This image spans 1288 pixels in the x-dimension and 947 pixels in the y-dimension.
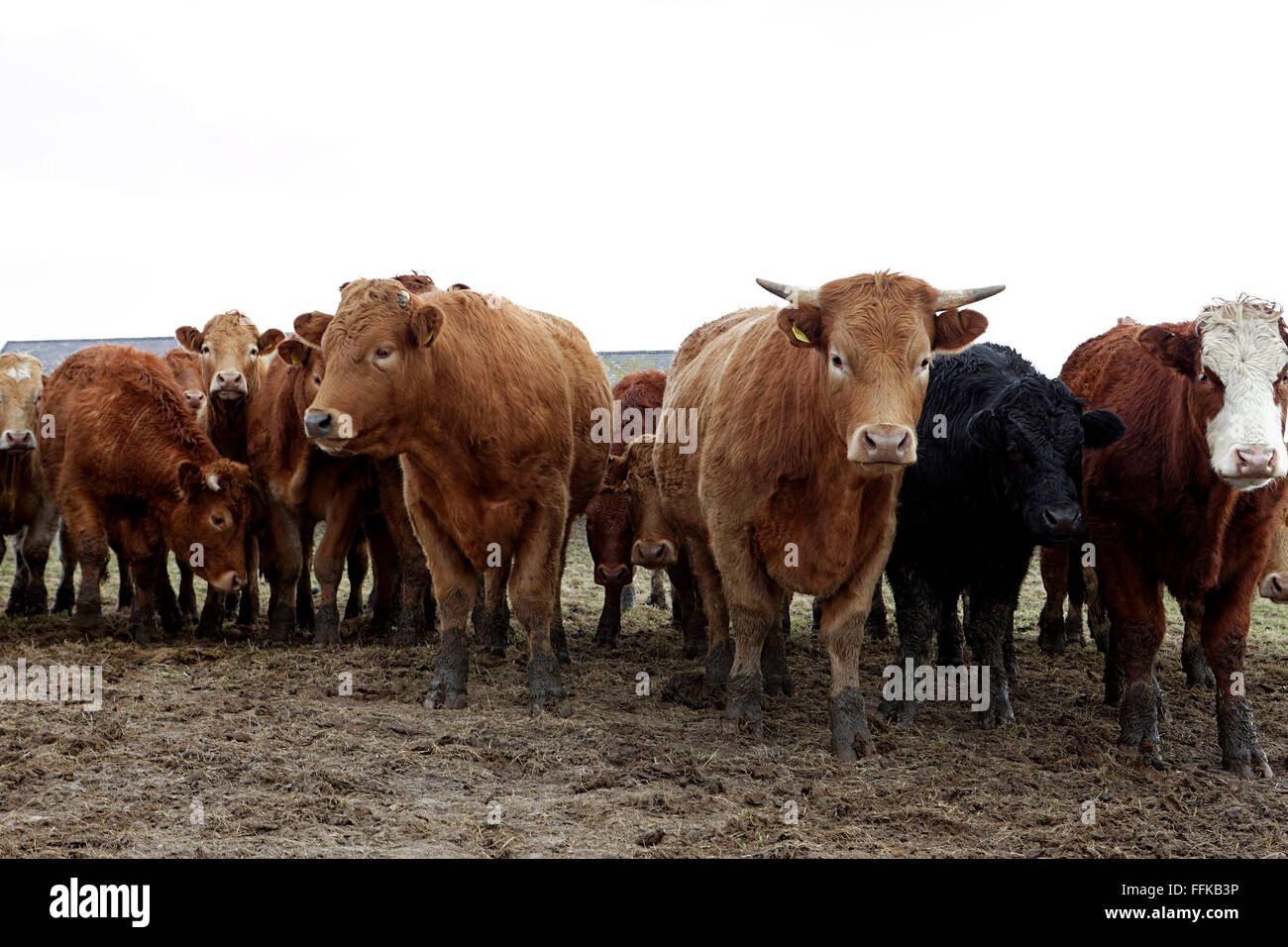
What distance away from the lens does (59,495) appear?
26.7 feet

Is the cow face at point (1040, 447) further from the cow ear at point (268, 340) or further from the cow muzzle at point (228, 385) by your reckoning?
the cow ear at point (268, 340)

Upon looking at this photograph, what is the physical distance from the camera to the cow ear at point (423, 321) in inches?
223

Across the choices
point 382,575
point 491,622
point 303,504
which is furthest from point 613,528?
point 303,504

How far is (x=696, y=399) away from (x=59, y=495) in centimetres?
480

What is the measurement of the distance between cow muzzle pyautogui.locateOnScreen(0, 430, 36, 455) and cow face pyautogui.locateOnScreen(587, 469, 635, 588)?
432 centimetres

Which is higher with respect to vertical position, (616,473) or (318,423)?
(318,423)

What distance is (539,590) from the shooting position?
20.0ft

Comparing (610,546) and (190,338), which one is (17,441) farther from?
(610,546)

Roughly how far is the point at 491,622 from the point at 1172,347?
4385 millimetres

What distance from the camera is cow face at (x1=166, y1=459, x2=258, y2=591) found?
784 cm

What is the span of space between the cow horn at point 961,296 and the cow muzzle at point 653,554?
2.97m

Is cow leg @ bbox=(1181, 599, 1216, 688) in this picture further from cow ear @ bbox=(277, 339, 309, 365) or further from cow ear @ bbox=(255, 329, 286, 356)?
cow ear @ bbox=(255, 329, 286, 356)
